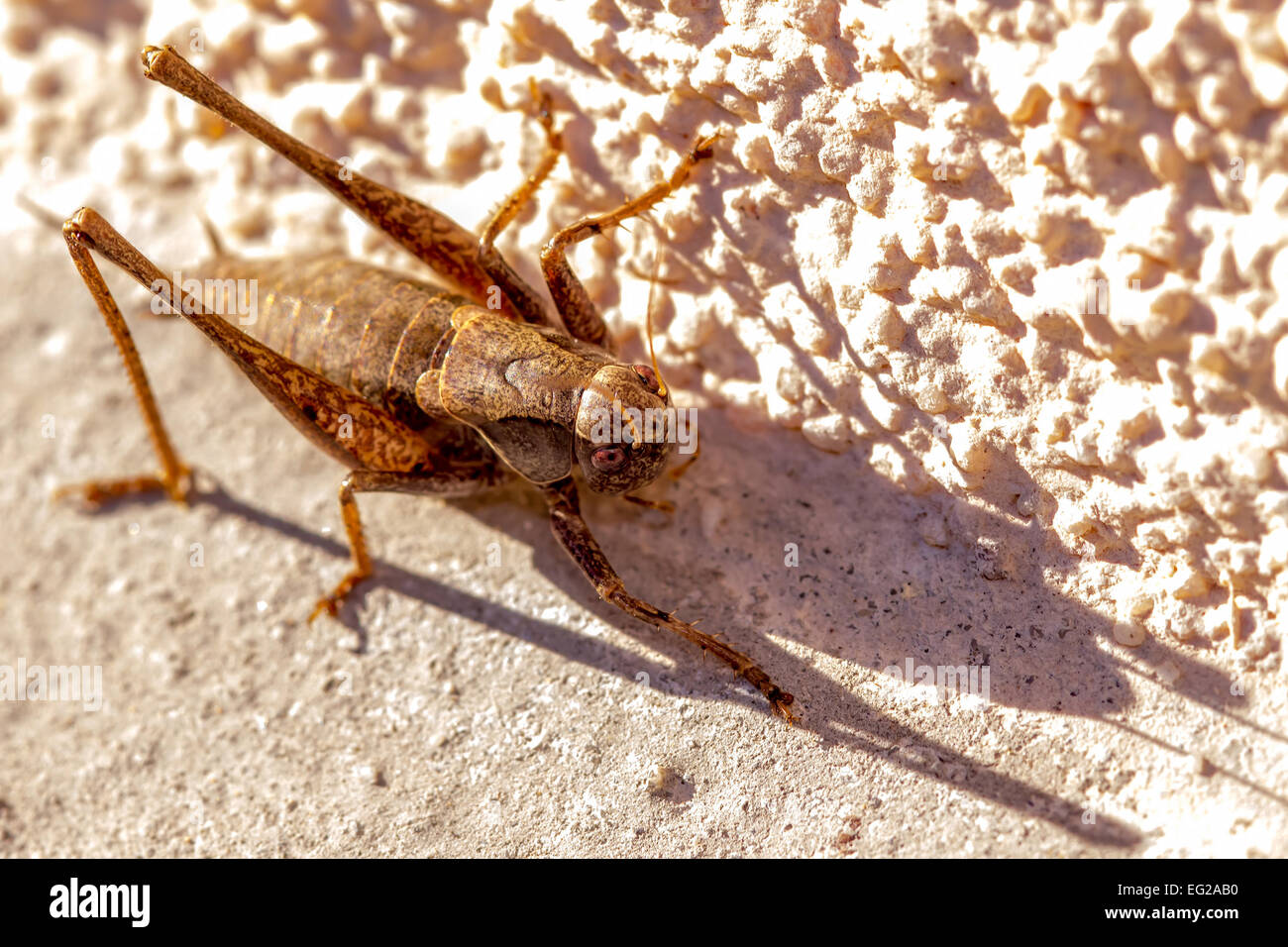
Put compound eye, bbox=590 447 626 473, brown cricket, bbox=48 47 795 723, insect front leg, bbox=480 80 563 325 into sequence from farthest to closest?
insect front leg, bbox=480 80 563 325
brown cricket, bbox=48 47 795 723
compound eye, bbox=590 447 626 473

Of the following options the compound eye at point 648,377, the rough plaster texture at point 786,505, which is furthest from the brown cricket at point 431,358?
the rough plaster texture at point 786,505

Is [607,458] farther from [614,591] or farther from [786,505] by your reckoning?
[786,505]

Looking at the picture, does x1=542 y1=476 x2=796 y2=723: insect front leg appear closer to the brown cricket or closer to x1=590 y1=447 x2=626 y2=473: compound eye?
the brown cricket

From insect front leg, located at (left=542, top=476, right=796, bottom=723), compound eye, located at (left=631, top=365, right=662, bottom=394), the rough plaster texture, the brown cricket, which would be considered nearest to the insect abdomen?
the brown cricket

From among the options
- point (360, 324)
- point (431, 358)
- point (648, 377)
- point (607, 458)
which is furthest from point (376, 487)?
point (648, 377)

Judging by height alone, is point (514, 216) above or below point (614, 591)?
above

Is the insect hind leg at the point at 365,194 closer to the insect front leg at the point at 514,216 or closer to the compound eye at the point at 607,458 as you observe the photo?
the insect front leg at the point at 514,216
